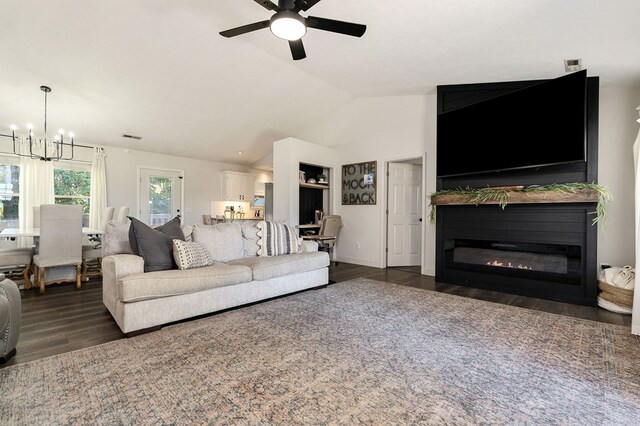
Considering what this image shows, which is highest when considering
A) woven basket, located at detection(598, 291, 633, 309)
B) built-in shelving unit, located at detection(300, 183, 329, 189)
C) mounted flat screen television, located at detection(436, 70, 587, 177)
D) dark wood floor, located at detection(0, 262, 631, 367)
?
mounted flat screen television, located at detection(436, 70, 587, 177)

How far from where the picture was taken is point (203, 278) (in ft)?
9.01

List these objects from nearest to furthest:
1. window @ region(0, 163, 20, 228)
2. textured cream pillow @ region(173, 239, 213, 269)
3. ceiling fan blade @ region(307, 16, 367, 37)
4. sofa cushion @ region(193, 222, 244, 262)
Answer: ceiling fan blade @ region(307, 16, 367, 37)
textured cream pillow @ region(173, 239, 213, 269)
sofa cushion @ region(193, 222, 244, 262)
window @ region(0, 163, 20, 228)

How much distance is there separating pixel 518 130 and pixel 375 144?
8.17 ft

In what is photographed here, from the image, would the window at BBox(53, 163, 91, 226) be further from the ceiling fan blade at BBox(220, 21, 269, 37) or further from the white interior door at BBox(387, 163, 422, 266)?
the white interior door at BBox(387, 163, 422, 266)

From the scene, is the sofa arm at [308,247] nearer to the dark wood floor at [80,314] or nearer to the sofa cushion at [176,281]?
the dark wood floor at [80,314]

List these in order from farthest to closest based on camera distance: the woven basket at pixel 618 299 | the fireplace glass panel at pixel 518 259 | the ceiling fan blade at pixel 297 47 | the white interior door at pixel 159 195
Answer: the white interior door at pixel 159 195 < the fireplace glass panel at pixel 518 259 < the woven basket at pixel 618 299 < the ceiling fan blade at pixel 297 47

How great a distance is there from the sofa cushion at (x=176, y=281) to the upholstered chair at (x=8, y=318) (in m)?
0.59

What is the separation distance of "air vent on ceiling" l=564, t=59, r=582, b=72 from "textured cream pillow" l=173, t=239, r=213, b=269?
4459 mm

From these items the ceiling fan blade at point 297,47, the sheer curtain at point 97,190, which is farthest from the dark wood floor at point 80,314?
the ceiling fan blade at point 297,47

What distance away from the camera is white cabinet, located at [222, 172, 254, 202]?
8.26 meters

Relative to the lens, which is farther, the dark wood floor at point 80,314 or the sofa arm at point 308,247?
the sofa arm at point 308,247

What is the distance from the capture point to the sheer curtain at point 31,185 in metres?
5.56

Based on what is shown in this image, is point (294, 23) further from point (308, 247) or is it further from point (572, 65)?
point (572, 65)

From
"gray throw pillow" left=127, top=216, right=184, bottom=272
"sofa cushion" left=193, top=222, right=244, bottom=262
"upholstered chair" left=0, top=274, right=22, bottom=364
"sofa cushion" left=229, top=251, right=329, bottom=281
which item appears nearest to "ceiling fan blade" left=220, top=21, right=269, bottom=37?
"gray throw pillow" left=127, top=216, right=184, bottom=272
